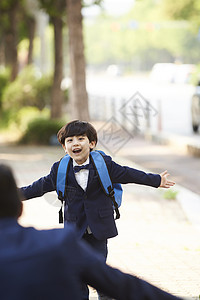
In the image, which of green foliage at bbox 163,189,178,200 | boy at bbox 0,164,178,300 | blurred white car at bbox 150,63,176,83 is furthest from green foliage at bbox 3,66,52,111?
blurred white car at bbox 150,63,176,83

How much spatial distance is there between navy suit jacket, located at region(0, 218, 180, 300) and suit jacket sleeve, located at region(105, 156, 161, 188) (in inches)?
82.4

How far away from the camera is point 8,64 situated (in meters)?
28.0

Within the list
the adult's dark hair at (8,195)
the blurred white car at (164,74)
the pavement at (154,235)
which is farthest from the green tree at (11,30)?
the blurred white car at (164,74)

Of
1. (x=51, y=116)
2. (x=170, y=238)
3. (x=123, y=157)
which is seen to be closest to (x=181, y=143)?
(x=123, y=157)

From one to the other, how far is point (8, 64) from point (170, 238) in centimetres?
2153

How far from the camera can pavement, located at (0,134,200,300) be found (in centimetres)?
567

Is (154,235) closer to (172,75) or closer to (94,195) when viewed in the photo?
(94,195)

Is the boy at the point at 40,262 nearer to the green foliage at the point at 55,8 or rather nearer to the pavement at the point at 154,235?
the pavement at the point at 154,235

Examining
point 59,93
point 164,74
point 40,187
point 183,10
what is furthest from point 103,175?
point 164,74

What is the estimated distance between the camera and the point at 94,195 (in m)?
4.43

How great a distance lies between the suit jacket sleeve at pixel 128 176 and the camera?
14.3 feet

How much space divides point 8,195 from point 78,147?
2199 mm

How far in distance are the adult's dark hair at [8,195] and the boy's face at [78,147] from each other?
85.0 inches

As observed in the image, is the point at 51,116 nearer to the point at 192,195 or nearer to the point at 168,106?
the point at 192,195
